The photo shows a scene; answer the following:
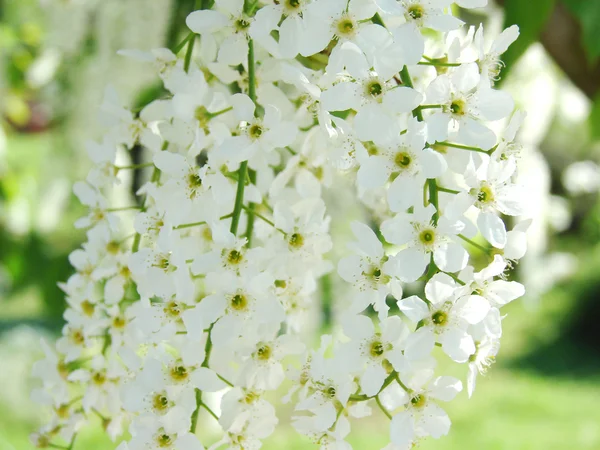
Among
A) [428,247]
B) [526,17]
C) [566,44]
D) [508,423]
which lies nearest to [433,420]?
[428,247]

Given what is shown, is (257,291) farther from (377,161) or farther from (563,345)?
(563,345)

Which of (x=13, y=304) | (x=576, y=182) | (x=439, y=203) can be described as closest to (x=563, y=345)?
(x=576, y=182)

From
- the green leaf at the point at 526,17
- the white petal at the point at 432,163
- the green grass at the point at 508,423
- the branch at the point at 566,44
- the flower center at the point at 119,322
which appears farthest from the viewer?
the green grass at the point at 508,423

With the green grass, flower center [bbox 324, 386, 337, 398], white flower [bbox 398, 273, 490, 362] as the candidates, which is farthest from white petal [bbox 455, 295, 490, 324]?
the green grass

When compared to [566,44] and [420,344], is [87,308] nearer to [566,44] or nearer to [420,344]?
[420,344]

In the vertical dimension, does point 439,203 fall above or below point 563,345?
above

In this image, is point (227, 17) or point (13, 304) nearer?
point (227, 17)

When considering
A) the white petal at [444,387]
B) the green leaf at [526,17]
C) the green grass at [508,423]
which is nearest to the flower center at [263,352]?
the white petal at [444,387]

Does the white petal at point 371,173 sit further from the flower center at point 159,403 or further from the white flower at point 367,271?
the flower center at point 159,403
